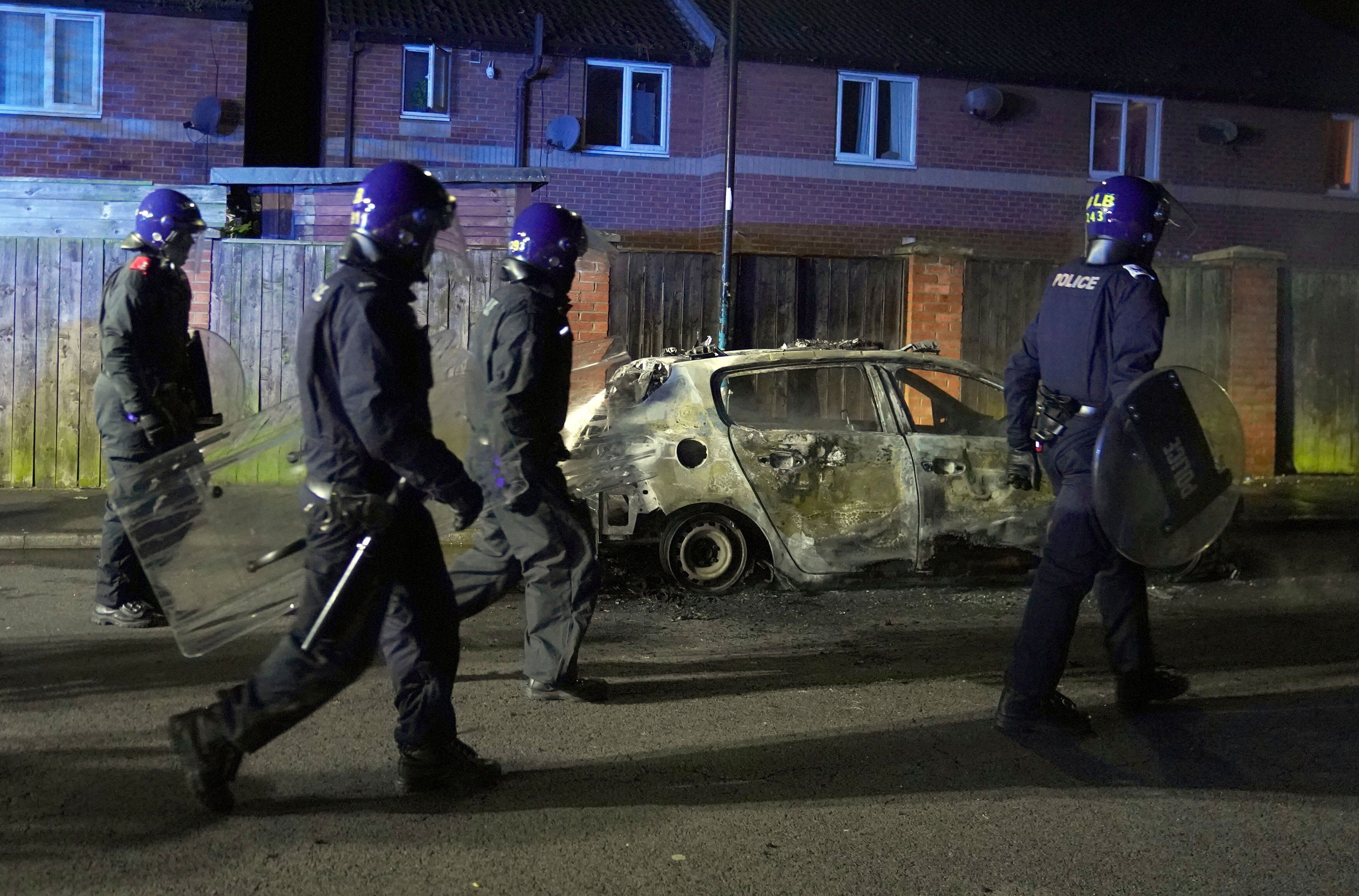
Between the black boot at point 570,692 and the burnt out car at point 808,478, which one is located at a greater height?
the burnt out car at point 808,478

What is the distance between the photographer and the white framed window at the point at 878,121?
19.3 meters

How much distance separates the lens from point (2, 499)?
10.5m

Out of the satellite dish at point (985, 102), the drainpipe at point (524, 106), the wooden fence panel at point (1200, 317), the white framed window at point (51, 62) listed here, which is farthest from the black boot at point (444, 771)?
the satellite dish at point (985, 102)

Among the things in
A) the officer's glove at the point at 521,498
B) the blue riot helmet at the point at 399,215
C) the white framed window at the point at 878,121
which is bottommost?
the officer's glove at the point at 521,498

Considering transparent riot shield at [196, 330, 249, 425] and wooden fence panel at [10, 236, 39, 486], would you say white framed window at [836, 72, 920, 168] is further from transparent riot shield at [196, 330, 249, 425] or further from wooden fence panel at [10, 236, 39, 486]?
transparent riot shield at [196, 330, 249, 425]

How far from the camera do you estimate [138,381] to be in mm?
5984

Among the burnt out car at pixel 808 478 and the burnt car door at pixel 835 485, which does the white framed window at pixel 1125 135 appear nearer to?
the burnt out car at pixel 808 478

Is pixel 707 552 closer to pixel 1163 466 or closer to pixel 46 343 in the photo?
pixel 1163 466

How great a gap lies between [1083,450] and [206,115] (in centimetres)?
1510

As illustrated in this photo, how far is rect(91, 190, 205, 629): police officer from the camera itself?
5.98 metres

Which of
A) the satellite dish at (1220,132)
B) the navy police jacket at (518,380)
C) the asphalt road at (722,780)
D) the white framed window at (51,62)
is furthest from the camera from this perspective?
the satellite dish at (1220,132)

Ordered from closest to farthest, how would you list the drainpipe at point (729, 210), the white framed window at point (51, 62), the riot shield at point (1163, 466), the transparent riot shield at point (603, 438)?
the riot shield at point (1163, 466) → the transparent riot shield at point (603, 438) → the drainpipe at point (729, 210) → the white framed window at point (51, 62)

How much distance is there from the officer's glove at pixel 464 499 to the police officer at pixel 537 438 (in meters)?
1.03

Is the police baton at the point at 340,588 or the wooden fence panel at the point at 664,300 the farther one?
the wooden fence panel at the point at 664,300
